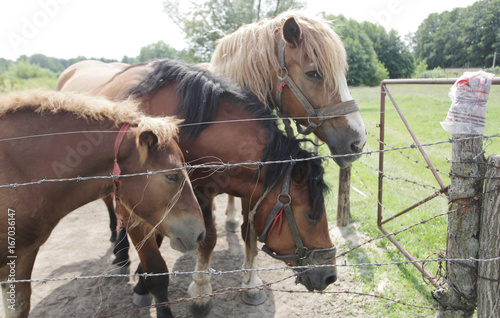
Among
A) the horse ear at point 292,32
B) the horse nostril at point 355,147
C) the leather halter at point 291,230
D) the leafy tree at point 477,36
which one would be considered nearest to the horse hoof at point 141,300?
the leather halter at point 291,230

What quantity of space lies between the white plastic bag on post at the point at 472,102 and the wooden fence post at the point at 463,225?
54 mm

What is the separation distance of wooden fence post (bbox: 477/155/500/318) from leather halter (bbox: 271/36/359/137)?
3.48 feet

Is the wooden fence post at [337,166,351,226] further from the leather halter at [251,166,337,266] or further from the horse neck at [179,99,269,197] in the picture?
the horse neck at [179,99,269,197]

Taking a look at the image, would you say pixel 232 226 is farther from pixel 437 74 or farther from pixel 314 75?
pixel 437 74

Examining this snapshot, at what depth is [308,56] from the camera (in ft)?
8.10

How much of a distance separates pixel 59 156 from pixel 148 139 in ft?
1.78

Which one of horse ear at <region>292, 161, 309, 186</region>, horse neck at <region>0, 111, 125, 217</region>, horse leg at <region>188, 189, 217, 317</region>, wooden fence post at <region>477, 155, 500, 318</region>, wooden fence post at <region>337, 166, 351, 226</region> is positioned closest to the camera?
wooden fence post at <region>477, 155, 500, 318</region>

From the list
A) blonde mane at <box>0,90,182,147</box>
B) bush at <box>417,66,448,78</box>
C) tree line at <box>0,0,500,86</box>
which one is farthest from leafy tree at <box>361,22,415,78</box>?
blonde mane at <box>0,90,182,147</box>

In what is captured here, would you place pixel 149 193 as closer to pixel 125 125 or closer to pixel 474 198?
pixel 125 125

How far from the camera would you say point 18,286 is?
6.68 ft

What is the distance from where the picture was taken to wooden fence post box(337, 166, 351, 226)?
409 centimetres

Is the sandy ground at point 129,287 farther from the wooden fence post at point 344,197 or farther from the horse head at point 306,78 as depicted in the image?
the horse head at point 306,78

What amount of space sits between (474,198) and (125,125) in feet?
6.90

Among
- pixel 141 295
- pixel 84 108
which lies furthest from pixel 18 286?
pixel 84 108
